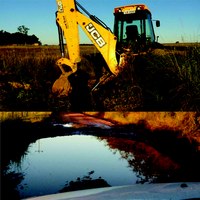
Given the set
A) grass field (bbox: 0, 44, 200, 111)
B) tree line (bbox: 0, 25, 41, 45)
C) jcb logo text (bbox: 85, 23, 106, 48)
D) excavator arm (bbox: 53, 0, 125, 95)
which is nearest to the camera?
grass field (bbox: 0, 44, 200, 111)

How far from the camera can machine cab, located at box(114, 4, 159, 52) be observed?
1171 cm

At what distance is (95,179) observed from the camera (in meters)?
3.79

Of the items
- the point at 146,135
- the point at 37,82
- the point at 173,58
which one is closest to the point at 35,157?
the point at 146,135

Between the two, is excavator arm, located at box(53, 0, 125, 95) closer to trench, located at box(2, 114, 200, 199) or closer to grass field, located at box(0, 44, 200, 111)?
grass field, located at box(0, 44, 200, 111)

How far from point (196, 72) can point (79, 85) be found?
12.0 ft

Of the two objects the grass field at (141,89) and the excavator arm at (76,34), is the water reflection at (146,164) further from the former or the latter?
the excavator arm at (76,34)

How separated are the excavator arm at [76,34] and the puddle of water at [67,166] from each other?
396 centimetres

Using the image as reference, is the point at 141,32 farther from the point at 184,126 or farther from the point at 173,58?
the point at 184,126

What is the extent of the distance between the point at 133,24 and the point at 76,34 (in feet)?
11.9

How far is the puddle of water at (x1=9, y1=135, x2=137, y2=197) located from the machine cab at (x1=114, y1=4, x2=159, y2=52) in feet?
22.7

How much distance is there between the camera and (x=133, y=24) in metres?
12.2

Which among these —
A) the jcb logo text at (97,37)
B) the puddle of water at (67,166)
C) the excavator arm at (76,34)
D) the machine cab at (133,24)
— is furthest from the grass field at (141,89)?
the machine cab at (133,24)

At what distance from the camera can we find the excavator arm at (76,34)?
29.5ft

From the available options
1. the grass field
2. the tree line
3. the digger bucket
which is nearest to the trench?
the grass field
